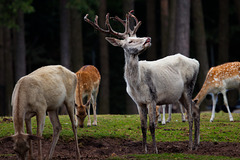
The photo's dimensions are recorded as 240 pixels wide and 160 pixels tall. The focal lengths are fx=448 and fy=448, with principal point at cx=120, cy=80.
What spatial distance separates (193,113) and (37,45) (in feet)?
70.1

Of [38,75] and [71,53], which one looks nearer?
[38,75]

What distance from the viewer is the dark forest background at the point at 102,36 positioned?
20.6 meters

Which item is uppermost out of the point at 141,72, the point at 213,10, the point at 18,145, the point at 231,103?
the point at 213,10

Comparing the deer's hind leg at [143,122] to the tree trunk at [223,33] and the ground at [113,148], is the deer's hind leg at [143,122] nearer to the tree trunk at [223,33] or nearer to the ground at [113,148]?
the ground at [113,148]

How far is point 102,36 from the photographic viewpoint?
2341 cm

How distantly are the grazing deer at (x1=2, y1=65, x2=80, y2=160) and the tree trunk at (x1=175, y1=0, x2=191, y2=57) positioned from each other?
10.4 m

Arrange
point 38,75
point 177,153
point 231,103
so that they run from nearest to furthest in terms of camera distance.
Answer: point 38,75 < point 177,153 < point 231,103

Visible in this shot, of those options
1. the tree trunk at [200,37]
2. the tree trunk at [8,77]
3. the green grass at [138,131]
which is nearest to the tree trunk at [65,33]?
the tree trunk at [8,77]

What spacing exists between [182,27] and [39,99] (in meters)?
11.9

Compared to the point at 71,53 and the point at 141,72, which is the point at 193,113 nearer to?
the point at 141,72

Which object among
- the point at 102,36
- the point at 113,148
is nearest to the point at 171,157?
the point at 113,148

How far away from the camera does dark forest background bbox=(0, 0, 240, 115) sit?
20613 mm

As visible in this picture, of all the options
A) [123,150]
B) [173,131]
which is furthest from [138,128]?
[123,150]

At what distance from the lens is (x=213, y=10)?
28.9 metres
